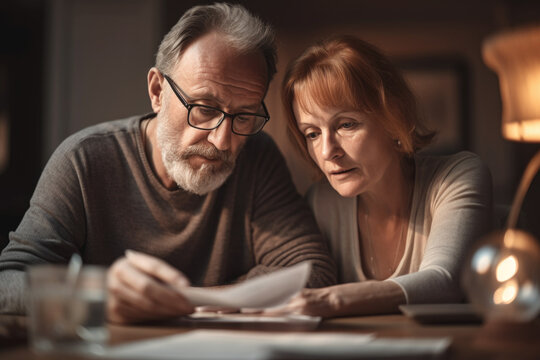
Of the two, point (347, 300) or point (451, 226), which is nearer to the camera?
point (347, 300)

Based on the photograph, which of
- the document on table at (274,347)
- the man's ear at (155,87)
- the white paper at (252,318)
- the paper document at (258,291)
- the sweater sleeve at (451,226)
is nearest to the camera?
the document on table at (274,347)

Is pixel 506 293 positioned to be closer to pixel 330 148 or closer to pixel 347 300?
pixel 347 300

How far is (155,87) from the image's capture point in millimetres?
1981

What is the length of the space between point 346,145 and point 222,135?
13.8 inches

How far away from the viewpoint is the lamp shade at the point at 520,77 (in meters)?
1.30

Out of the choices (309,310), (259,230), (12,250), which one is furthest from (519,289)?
(12,250)

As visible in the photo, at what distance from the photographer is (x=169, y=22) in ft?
13.8

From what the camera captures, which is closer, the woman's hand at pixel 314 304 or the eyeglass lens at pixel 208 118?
the woman's hand at pixel 314 304

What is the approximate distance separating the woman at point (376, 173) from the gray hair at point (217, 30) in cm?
15

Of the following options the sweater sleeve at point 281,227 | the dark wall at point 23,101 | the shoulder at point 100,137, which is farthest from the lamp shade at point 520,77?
the dark wall at point 23,101

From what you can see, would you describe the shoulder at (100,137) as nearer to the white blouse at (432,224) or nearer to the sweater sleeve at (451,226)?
the white blouse at (432,224)

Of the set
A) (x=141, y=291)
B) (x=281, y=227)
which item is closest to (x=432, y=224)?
(x=281, y=227)

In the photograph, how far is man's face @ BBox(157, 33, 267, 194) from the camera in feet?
5.84

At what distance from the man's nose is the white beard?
3 cm
